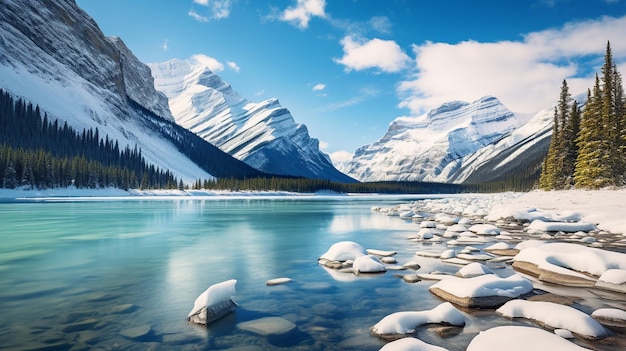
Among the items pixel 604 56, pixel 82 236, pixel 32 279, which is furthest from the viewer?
pixel 604 56

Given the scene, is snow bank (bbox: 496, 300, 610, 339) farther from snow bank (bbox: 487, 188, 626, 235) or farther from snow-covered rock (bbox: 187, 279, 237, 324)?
snow bank (bbox: 487, 188, 626, 235)

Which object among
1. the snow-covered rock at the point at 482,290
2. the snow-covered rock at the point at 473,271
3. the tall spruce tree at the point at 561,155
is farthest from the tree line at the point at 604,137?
the snow-covered rock at the point at 482,290

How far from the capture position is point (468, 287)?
439 inches

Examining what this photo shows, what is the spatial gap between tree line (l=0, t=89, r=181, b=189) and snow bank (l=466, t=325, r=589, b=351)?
111457mm

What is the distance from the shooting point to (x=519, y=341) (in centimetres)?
700

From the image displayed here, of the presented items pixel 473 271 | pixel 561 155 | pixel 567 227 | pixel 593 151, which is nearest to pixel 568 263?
pixel 473 271

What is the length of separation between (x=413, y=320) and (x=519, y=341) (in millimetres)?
2602

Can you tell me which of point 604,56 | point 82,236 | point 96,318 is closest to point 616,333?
point 96,318

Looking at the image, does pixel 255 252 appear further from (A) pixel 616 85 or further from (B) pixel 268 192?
(B) pixel 268 192

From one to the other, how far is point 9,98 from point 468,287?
651 ft

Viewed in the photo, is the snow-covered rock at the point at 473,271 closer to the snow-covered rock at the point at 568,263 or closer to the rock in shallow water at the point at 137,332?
the snow-covered rock at the point at 568,263

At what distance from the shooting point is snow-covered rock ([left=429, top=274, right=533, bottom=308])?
10680 millimetres

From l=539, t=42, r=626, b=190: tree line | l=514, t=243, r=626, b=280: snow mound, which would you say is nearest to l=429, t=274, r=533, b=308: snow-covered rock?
l=514, t=243, r=626, b=280: snow mound

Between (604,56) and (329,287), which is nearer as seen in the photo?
(329,287)
